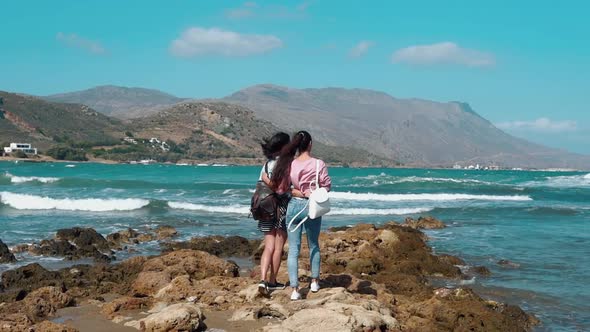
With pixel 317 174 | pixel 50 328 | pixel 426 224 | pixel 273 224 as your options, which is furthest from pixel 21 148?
pixel 317 174

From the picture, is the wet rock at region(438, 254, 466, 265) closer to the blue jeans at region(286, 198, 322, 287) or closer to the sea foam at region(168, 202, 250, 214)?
the blue jeans at region(286, 198, 322, 287)

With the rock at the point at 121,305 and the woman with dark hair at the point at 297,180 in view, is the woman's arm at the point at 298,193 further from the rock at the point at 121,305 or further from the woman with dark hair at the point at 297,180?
the rock at the point at 121,305

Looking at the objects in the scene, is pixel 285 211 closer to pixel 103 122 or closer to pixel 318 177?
pixel 318 177

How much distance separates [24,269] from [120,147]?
131 meters

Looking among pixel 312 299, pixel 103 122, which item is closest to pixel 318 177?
pixel 312 299

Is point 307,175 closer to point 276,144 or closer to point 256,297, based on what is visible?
point 276,144

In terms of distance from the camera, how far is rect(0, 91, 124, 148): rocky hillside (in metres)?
141

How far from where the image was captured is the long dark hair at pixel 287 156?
6.89m

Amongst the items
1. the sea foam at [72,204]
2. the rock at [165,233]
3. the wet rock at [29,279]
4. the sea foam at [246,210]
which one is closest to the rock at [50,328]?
the wet rock at [29,279]

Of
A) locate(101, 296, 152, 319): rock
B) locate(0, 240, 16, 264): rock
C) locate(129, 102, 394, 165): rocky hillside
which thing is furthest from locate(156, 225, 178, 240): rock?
locate(129, 102, 394, 165): rocky hillside

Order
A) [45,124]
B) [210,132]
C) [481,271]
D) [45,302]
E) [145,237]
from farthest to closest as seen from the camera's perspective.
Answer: [210,132] < [45,124] < [145,237] < [481,271] < [45,302]

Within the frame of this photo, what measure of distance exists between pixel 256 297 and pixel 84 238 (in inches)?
375

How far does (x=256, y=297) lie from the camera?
278 inches

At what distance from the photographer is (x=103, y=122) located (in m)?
175
